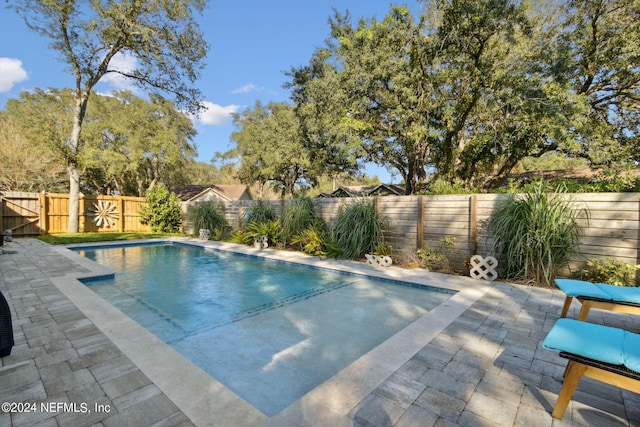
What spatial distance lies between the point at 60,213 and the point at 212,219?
270 inches

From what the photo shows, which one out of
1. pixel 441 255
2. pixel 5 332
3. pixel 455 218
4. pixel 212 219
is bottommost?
pixel 5 332

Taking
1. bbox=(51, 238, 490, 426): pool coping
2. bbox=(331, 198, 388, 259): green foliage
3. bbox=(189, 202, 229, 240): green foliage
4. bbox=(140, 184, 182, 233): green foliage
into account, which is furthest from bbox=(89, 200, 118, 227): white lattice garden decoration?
bbox=(331, 198, 388, 259): green foliage

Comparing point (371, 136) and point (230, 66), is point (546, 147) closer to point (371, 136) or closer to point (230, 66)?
point (371, 136)

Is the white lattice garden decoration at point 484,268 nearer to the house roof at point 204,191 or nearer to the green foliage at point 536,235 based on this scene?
the green foliage at point 536,235

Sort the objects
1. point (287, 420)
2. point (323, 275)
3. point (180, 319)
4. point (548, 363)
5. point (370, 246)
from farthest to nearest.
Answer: point (370, 246)
point (323, 275)
point (180, 319)
point (548, 363)
point (287, 420)

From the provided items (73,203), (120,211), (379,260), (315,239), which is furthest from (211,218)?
(379,260)

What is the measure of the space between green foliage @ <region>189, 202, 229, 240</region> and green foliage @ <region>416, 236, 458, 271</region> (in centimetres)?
833

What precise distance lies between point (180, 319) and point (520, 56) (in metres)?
13.0

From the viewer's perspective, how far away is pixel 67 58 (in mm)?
12289

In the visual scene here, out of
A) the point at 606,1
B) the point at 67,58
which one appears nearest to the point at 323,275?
the point at 606,1

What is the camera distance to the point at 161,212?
13797mm

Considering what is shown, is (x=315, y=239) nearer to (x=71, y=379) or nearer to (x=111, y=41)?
(x=71, y=379)

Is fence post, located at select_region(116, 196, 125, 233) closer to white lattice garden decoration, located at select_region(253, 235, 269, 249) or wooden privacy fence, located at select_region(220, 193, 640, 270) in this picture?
white lattice garden decoration, located at select_region(253, 235, 269, 249)

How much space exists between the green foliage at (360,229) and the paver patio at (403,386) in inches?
155
